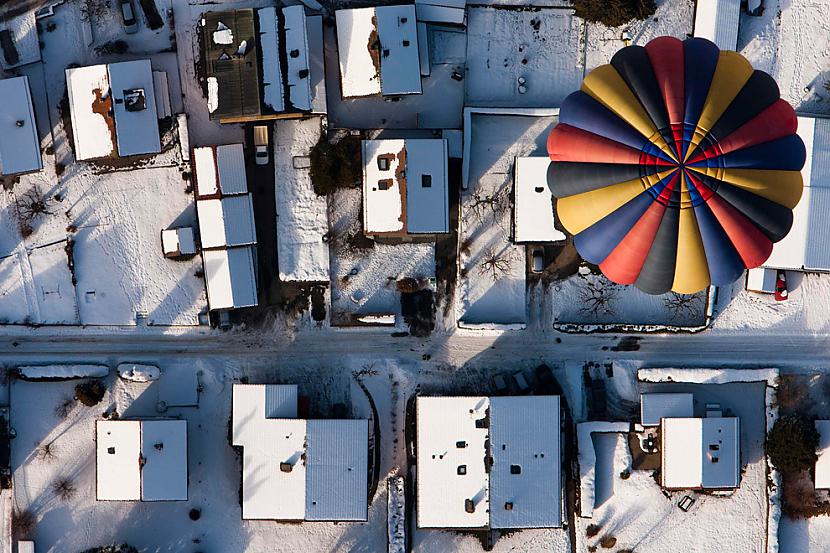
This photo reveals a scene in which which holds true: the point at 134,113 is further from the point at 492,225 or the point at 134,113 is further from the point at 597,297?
the point at 597,297

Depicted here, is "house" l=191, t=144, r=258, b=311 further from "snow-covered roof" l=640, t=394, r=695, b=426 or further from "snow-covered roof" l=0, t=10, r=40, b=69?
"snow-covered roof" l=640, t=394, r=695, b=426

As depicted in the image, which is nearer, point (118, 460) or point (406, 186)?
point (406, 186)

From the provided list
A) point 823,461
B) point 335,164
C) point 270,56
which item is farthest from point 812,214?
point 270,56

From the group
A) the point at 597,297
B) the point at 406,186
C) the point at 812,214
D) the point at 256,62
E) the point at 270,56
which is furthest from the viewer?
the point at 597,297

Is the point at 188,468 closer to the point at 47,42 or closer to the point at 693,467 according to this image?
the point at 47,42

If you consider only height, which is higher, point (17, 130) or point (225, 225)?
point (17, 130)

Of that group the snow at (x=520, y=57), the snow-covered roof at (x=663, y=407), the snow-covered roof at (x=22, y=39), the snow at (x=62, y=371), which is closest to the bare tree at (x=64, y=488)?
the snow at (x=62, y=371)

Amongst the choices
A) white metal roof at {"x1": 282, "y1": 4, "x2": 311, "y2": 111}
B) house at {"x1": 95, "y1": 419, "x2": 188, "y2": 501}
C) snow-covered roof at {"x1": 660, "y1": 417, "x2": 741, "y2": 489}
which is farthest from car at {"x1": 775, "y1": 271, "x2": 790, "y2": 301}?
house at {"x1": 95, "y1": 419, "x2": 188, "y2": 501}
